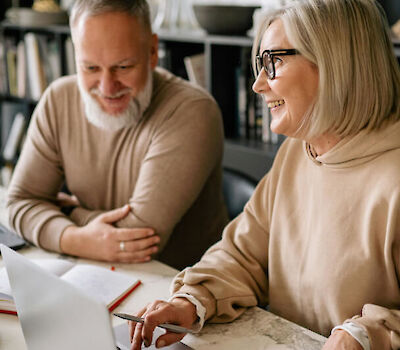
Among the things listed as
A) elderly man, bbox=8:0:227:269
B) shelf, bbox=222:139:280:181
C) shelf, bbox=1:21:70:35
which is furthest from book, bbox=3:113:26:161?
elderly man, bbox=8:0:227:269

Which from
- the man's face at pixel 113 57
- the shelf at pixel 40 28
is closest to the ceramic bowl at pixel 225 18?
the man's face at pixel 113 57

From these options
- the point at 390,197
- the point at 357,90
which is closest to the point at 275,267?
the point at 390,197

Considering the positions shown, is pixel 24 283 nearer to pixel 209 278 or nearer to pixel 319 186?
pixel 209 278

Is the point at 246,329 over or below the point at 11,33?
below

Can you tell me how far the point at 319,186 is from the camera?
1.31 meters

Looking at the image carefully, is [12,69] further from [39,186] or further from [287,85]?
[287,85]

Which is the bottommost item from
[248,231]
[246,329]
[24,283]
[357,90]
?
[246,329]

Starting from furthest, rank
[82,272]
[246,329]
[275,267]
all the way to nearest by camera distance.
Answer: [82,272] → [275,267] → [246,329]

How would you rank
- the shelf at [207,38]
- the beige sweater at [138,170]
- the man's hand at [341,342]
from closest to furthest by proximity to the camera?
1. the man's hand at [341,342]
2. the beige sweater at [138,170]
3. the shelf at [207,38]

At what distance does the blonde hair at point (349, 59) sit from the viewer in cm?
117

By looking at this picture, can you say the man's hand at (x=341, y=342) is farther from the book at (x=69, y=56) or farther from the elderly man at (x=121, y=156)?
the book at (x=69, y=56)

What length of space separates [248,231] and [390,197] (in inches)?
15.5

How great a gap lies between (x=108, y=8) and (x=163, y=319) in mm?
993

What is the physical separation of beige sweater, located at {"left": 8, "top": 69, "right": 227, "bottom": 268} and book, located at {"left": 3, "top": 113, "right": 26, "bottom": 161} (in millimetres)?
1716
